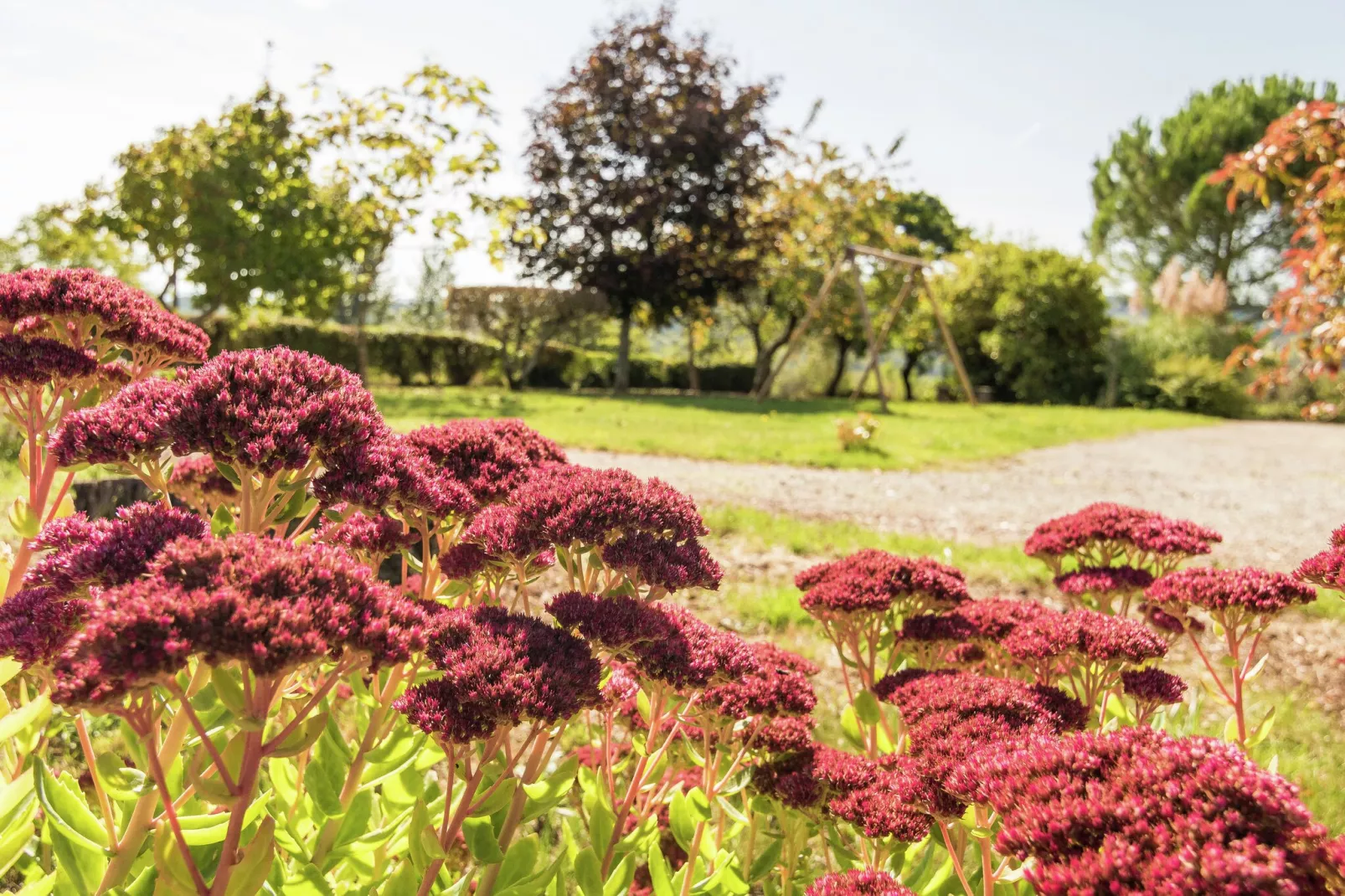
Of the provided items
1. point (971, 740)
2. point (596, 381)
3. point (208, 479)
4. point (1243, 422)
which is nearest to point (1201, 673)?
point (971, 740)

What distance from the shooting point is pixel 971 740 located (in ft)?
4.72

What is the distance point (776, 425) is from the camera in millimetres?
14992

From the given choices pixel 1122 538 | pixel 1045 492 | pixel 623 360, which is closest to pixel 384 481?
pixel 1122 538

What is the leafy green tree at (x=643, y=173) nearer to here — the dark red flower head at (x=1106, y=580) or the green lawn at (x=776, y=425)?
the green lawn at (x=776, y=425)

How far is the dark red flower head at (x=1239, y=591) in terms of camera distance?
6.06 ft

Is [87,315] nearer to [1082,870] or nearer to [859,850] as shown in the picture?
[1082,870]

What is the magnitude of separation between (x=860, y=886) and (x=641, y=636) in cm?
58

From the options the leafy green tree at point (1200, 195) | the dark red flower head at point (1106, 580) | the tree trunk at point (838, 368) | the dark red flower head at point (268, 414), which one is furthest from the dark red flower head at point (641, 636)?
the leafy green tree at point (1200, 195)

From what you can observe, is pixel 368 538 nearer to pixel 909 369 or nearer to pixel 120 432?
pixel 120 432

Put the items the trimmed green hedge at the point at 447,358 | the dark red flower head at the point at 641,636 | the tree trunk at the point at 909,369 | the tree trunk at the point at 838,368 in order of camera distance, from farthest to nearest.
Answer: the tree trunk at the point at 909,369, the tree trunk at the point at 838,368, the trimmed green hedge at the point at 447,358, the dark red flower head at the point at 641,636

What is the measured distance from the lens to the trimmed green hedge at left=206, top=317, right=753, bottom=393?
22.2 meters

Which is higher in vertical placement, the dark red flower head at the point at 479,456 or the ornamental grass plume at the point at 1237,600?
the dark red flower head at the point at 479,456

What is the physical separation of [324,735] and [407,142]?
24.8 ft

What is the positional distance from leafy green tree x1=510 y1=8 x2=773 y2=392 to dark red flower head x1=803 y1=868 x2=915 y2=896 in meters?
22.4
